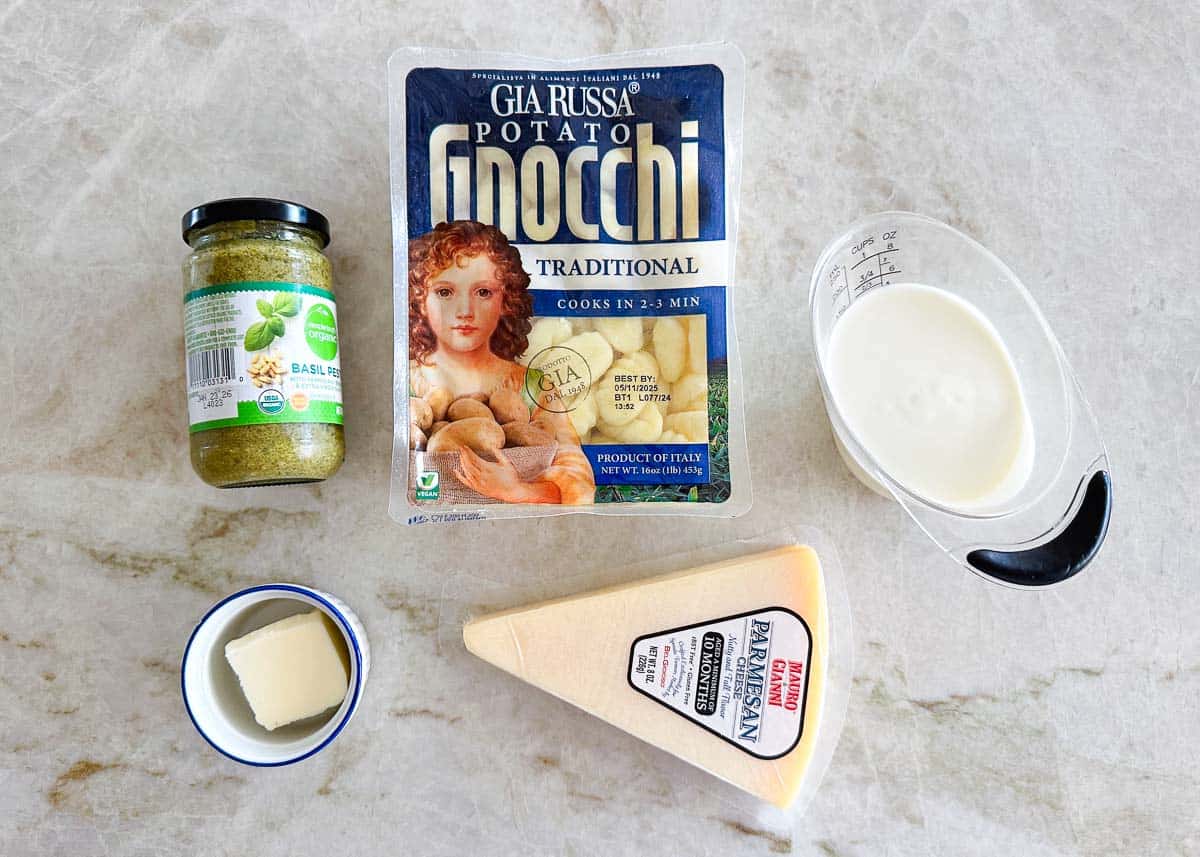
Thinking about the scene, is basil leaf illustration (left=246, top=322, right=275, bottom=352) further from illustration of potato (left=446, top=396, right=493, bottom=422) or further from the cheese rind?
the cheese rind

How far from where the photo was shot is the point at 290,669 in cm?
75

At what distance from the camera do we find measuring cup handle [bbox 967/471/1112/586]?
0.69 meters

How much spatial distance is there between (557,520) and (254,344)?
1.10 ft

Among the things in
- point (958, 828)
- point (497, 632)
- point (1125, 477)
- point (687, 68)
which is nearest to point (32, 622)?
point (497, 632)

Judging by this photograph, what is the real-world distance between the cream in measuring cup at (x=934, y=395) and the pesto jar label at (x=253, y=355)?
47 centimetres

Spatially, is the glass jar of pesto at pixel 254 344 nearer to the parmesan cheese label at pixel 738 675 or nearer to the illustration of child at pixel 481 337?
the illustration of child at pixel 481 337

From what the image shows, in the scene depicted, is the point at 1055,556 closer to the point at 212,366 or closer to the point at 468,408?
the point at 468,408

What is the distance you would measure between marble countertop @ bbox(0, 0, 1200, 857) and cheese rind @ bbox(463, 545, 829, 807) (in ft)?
0.18

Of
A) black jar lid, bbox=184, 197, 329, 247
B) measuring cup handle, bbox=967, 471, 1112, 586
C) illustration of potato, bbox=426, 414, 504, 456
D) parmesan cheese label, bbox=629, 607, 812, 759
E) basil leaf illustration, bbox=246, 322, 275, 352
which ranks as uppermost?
black jar lid, bbox=184, 197, 329, 247

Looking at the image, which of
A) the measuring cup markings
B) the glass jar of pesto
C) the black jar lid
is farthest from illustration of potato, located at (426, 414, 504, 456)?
the measuring cup markings

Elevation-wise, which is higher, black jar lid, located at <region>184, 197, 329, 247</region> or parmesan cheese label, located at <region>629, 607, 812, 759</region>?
black jar lid, located at <region>184, 197, 329, 247</region>

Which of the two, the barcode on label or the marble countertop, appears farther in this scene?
the marble countertop

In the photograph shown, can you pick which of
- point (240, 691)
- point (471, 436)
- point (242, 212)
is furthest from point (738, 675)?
point (242, 212)

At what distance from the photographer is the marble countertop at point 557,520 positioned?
2.67 feet
